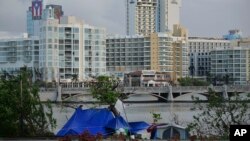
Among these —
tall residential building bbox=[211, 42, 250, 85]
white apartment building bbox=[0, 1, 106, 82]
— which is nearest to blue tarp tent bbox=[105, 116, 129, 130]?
white apartment building bbox=[0, 1, 106, 82]

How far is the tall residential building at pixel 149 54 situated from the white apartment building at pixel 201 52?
2151 millimetres

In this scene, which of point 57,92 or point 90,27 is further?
point 90,27

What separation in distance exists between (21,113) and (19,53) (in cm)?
5399

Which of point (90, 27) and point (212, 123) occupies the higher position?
point (90, 27)

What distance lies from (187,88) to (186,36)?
1567 inches

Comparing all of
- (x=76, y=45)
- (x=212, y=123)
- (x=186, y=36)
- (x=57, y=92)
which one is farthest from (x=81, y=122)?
(x=186, y=36)

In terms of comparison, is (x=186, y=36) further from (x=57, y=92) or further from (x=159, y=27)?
(x=57, y=92)

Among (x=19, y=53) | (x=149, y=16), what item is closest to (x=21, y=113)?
(x=19, y=53)

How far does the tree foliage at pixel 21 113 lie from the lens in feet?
30.6

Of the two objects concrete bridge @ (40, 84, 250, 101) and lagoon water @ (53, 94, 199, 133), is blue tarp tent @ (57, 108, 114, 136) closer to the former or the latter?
lagoon water @ (53, 94, 199, 133)

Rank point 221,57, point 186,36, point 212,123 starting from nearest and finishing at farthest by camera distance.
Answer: point 212,123 → point 221,57 → point 186,36

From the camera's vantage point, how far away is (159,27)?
84.3 m

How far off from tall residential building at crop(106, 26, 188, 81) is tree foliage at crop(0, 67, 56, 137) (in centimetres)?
5835

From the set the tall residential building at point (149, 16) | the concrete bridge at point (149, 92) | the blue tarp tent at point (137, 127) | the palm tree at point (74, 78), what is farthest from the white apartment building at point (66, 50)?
the blue tarp tent at point (137, 127)
